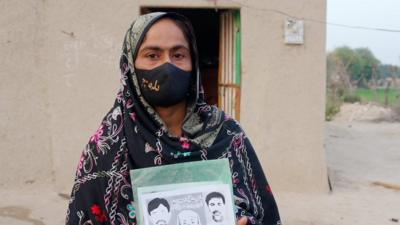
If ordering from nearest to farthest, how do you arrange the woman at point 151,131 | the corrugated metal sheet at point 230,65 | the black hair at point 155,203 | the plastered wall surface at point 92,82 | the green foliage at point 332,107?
the black hair at point 155,203, the woman at point 151,131, the plastered wall surface at point 92,82, the corrugated metal sheet at point 230,65, the green foliage at point 332,107

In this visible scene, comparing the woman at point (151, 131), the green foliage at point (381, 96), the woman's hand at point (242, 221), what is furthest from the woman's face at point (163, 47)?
the green foliage at point (381, 96)

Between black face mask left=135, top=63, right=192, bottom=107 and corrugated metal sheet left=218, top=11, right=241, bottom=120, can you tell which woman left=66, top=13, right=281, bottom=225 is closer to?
black face mask left=135, top=63, right=192, bottom=107

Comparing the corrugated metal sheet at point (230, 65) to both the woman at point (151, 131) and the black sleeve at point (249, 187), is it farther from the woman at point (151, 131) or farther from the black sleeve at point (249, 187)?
the woman at point (151, 131)

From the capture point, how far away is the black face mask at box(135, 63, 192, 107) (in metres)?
1.63

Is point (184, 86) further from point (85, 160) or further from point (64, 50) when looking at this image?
point (64, 50)

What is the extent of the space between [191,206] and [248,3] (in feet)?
Result: 14.1

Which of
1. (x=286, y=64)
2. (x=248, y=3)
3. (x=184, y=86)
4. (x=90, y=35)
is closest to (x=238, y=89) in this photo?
(x=286, y=64)

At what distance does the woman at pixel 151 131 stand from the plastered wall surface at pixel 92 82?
12.5 feet

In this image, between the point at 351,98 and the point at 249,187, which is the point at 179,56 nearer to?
the point at 249,187

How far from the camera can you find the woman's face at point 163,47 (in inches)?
64.8

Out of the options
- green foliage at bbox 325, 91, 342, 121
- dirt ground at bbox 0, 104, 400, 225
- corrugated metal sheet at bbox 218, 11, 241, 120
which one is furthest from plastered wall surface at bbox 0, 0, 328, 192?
green foliage at bbox 325, 91, 342, 121

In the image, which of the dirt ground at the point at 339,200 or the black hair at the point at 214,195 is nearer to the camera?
the black hair at the point at 214,195

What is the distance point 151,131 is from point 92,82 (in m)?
3.99

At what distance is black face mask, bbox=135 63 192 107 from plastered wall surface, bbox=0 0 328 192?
3861 millimetres
